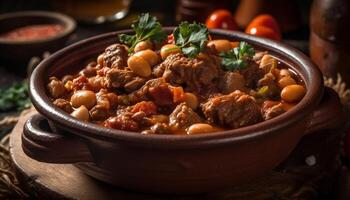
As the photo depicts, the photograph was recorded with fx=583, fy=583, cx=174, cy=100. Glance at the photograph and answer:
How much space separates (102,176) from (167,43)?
27.1 inches

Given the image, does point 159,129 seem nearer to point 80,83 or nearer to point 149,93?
point 149,93

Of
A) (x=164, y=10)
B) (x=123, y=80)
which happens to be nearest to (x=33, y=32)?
(x=164, y=10)

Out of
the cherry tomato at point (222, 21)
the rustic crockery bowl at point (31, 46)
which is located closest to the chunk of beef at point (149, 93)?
the cherry tomato at point (222, 21)

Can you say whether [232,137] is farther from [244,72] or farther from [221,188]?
[244,72]

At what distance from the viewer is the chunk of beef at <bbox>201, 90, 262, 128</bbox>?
1.96m

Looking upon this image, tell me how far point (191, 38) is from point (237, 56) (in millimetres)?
190

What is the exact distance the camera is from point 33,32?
4168mm

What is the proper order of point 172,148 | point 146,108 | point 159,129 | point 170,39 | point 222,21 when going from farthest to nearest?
point 222,21, point 170,39, point 146,108, point 159,129, point 172,148

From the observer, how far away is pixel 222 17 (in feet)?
12.1

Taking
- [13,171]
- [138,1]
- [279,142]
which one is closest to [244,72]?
[279,142]

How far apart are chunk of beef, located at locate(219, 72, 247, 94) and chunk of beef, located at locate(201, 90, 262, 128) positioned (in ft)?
0.28

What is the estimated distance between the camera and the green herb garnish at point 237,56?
2.21 m

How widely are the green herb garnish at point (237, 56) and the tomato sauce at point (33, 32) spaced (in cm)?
213

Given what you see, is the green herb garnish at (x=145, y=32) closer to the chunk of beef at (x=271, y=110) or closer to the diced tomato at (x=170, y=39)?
the diced tomato at (x=170, y=39)
